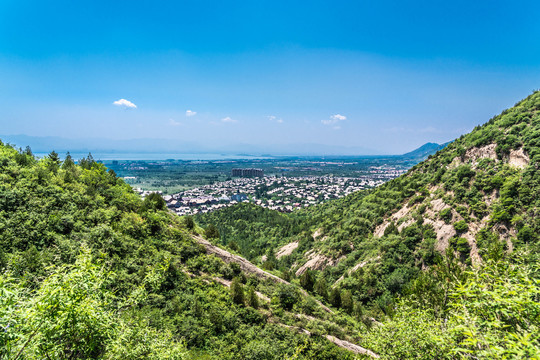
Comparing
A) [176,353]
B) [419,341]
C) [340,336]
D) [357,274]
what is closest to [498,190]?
[357,274]

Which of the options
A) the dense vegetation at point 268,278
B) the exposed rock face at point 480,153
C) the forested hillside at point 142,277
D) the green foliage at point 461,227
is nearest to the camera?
the dense vegetation at point 268,278

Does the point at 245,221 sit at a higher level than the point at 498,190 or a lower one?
lower

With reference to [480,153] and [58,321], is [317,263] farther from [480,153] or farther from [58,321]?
[58,321]

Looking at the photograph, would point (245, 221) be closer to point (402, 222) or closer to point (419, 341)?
point (402, 222)

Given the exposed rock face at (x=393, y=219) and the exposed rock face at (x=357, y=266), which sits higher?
the exposed rock face at (x=393, y=219)

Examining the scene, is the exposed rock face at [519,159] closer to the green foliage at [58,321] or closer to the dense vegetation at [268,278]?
the dense vegetation at [268,278]

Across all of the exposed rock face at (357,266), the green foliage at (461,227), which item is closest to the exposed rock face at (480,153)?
the green foliage at (461,227)

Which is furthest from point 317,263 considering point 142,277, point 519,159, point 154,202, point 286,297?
point 142,277
